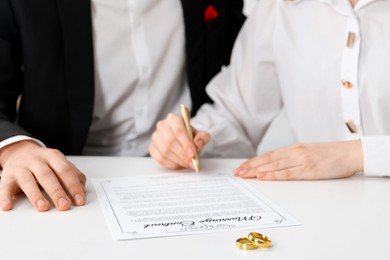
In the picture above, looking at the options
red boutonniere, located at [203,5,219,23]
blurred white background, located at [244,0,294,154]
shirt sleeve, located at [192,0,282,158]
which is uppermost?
red boutonniere, located at [203,5,219,23]

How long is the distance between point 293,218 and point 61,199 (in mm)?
319

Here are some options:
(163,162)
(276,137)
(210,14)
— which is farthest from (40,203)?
(276,137)

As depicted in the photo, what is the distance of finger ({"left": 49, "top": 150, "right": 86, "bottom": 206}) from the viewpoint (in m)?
0.86

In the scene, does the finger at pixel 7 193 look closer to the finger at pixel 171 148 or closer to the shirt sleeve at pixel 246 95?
the finger at pixel 171 148

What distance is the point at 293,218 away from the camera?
0.79m

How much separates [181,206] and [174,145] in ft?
0.80

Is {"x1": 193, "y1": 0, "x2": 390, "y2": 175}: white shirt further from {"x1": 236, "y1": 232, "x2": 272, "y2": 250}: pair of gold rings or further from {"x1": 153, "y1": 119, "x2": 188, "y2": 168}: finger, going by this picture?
{"x1": 236, "y1": 232, "x2": 272, "y2": 250}: pair of gold rings

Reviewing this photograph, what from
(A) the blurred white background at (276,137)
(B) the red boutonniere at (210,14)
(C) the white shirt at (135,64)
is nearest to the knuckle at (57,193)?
(C) the white shirt at (135,64)

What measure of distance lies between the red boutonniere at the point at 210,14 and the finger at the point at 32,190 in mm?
741

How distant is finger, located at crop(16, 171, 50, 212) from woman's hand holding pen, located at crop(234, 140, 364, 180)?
0.34 m

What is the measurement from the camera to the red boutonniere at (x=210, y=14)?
1.49 meters

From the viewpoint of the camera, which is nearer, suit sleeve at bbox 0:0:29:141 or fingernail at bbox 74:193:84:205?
fingernail at bbox 74:193:84:205

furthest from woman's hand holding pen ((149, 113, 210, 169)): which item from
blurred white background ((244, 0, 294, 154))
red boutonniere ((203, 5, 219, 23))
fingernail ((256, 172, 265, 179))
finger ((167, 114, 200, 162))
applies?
blurred white background ((244, 0, 294, 154))

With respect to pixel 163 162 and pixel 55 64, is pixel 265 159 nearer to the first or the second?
pixel 163 162
